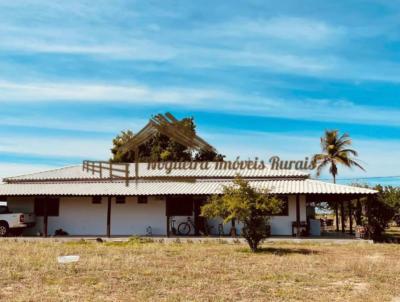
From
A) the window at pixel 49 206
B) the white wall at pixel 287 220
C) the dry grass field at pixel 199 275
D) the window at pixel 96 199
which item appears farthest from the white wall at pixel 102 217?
the dry grass field at pixel 199 275

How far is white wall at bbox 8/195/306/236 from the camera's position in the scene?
26.6 meters

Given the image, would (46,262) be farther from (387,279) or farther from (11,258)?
(387,279)

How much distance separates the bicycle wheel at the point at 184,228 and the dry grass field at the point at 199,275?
7520mm

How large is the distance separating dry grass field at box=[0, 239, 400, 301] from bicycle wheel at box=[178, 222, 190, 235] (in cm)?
752

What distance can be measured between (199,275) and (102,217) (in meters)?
16.1

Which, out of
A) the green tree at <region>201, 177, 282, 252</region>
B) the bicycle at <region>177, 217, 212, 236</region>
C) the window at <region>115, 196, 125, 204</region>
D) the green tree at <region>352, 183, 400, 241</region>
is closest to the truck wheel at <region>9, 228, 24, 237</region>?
the window at <region>115, 196, 125, 204</region>

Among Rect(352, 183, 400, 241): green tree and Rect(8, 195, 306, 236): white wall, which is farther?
Rect(8, 195, 306, 236): white wall

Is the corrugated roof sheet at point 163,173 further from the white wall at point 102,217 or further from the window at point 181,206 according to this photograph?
the window at point 181,206

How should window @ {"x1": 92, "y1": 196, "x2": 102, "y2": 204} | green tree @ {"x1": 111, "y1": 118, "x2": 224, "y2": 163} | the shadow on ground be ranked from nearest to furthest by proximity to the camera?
the shadow on ground
window @ {"x1": 92, "y1": 196, "x2": 102, "y2": 204}
green tree @ {"x1": 111, "y1": 118, "x2": 224, "y2": 163}

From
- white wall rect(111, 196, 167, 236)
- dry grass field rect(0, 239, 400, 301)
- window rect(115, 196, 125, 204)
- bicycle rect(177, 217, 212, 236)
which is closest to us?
dry grass field rect(0, 239, 400, 301)

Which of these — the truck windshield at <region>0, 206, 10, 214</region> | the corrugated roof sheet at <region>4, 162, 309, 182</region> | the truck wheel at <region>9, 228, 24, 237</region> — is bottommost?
A: the truck wheel at <region>9, 228, 24, 237</region>

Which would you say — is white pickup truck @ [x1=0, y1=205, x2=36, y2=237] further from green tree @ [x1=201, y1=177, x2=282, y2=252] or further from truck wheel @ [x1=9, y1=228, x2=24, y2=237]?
green tree @ [x1=201, y1=177, x2=282, y2=252]

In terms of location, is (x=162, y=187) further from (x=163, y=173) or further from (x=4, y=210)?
(x=4, y=210)

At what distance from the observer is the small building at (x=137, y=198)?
24.9 metres
